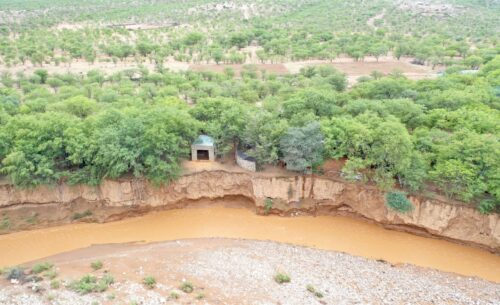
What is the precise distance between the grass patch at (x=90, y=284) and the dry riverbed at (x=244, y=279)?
0.89ft

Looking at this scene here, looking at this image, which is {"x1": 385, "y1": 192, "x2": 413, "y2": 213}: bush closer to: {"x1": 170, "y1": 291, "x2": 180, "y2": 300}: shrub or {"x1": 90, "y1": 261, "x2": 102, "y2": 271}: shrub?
{"x1": 170, "y1": 291, "x2": 180, "y2": 300}: shrub

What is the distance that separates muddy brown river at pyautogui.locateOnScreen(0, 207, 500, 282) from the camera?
1078 inches

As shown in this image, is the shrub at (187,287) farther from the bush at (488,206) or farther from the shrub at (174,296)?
the bush at (488,206)

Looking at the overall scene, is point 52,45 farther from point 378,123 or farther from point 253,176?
point 378,123

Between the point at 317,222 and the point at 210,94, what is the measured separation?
70.1 ft

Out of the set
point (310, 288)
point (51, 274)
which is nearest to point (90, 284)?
point (51, 274)

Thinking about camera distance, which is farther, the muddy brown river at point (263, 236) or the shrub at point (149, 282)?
the muddy brown river at point (263, 236)

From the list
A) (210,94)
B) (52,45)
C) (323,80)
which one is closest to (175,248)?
(210,94)

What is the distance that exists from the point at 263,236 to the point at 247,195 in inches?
149

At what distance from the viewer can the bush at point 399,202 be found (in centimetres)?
2833

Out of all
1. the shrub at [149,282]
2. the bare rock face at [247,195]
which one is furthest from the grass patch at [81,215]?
the shrub at [149,282]

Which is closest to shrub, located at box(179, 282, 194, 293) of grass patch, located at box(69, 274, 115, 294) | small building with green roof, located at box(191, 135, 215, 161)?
grass patch, located at box(69, 274, 115, 294)

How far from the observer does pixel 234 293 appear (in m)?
22.4

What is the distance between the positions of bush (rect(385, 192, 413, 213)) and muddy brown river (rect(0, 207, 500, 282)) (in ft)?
7.62
